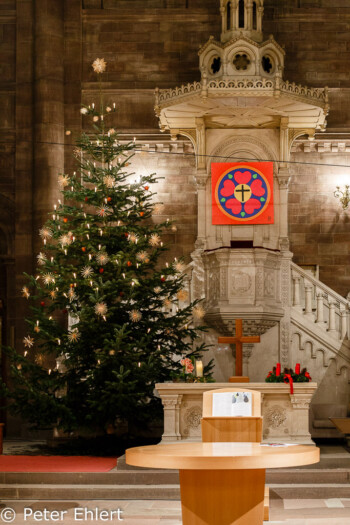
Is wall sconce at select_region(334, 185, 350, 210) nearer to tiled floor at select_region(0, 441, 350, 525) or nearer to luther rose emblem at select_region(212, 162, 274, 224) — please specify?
luther rose emblem at select_region(212, 162, 274, 224)

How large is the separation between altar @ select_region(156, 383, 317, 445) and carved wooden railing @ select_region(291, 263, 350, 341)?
354 centimetres

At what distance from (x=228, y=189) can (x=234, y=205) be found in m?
0.32

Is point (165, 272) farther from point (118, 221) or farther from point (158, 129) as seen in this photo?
point (158, 129)

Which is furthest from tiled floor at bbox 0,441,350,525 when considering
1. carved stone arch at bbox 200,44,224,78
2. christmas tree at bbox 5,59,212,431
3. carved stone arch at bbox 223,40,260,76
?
carved stone arch at bbox 200,44,224,78

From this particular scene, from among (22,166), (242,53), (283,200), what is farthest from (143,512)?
(22,166)

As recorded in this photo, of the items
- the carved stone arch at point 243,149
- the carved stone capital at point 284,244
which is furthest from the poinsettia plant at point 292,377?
the carved stone arch at point 243,149

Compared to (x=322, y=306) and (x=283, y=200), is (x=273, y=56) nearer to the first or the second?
(x=283, y=200)

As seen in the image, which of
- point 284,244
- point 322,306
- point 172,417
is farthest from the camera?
point 284,244

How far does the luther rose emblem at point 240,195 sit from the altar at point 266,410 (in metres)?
4.67

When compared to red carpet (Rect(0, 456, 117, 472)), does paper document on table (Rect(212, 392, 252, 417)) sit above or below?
above

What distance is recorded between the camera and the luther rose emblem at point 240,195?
1597 centimetres

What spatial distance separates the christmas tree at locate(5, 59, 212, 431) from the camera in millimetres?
12820

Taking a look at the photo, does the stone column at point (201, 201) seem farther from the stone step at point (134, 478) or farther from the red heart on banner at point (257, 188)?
the stone step at point (134, 478)

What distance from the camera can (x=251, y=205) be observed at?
16.0m
